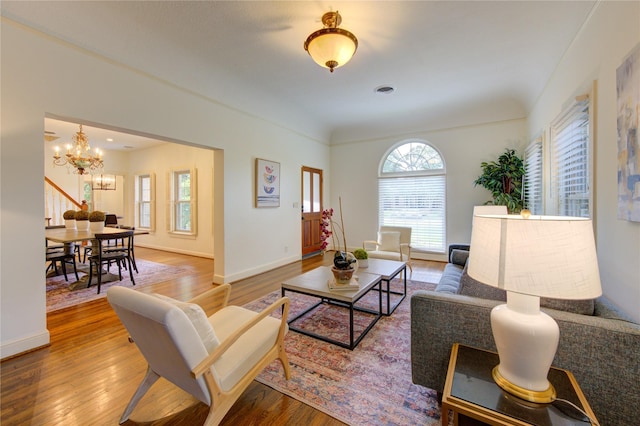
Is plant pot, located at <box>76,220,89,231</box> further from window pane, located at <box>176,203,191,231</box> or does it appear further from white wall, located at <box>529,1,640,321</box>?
white wall, located at <box>529,1,640,321</box>

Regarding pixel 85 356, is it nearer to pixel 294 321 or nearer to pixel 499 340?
pixel 294 321

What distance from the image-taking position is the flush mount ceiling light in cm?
224

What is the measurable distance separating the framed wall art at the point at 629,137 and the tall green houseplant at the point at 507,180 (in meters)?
3.06

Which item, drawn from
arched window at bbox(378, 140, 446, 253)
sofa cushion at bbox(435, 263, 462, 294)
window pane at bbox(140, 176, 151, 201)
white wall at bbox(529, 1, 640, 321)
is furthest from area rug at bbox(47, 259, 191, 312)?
white wall at bbox(529, 1, 640, 321)

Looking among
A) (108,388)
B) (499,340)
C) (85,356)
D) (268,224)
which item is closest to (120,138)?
(268,224)

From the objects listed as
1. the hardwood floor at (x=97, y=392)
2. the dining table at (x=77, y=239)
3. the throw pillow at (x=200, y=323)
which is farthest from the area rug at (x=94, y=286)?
the throw pillow at (x=200, y=323)

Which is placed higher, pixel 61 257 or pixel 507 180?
pixel 507 180

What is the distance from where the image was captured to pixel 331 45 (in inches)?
89.9

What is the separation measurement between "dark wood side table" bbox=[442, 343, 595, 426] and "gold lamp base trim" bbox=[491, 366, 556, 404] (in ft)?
0.05

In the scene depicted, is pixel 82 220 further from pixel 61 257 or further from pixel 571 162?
pixel 571 162

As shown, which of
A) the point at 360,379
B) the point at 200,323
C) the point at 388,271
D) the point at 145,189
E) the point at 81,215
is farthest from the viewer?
the point at 145,189

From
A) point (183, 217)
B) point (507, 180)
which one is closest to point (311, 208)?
point (183, 217)

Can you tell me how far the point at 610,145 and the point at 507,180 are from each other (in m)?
3.03

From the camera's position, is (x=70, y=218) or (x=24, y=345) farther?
(x=70, y=218)
